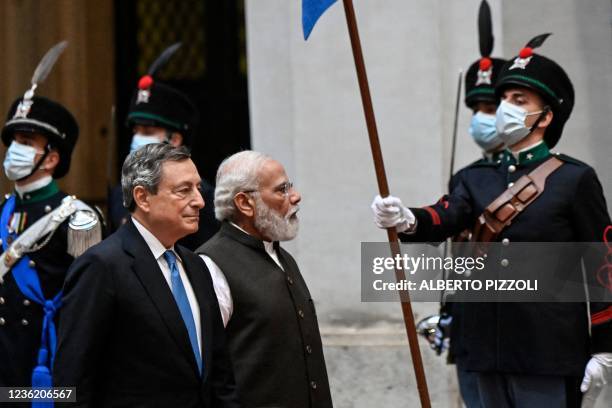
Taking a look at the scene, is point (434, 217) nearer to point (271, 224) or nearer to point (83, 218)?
point (271, 224)

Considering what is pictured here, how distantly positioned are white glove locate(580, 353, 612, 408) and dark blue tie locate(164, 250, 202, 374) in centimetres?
195

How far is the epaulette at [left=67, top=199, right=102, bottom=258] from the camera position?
6516mm

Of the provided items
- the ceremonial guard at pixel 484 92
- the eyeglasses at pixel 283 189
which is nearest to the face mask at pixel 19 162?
the eyeglasses at pixel 283 189

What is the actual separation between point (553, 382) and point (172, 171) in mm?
2124

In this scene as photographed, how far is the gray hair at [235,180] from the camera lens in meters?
5.49

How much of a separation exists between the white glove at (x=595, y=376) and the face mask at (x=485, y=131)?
164cm

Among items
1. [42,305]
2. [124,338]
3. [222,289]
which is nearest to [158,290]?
[124,338]

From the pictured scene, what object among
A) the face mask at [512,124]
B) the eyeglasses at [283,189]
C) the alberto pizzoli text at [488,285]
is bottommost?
the alberto pizzoli text at [488,285]

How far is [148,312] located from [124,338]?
0.12 meters

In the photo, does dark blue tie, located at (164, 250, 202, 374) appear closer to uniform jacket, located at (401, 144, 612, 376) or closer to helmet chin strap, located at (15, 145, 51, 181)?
uniform jacket, located at (401, 144, 612, 376)

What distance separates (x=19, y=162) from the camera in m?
6.84

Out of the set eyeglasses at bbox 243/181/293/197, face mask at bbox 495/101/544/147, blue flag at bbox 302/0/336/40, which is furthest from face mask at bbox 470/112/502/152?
eyeglasses at bbox 243/181/293/197

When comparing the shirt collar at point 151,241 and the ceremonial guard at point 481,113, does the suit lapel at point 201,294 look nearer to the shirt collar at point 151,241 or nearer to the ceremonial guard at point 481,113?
the shirt collar at point 151,241

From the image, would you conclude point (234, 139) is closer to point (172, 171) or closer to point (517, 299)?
point (517, 299)
